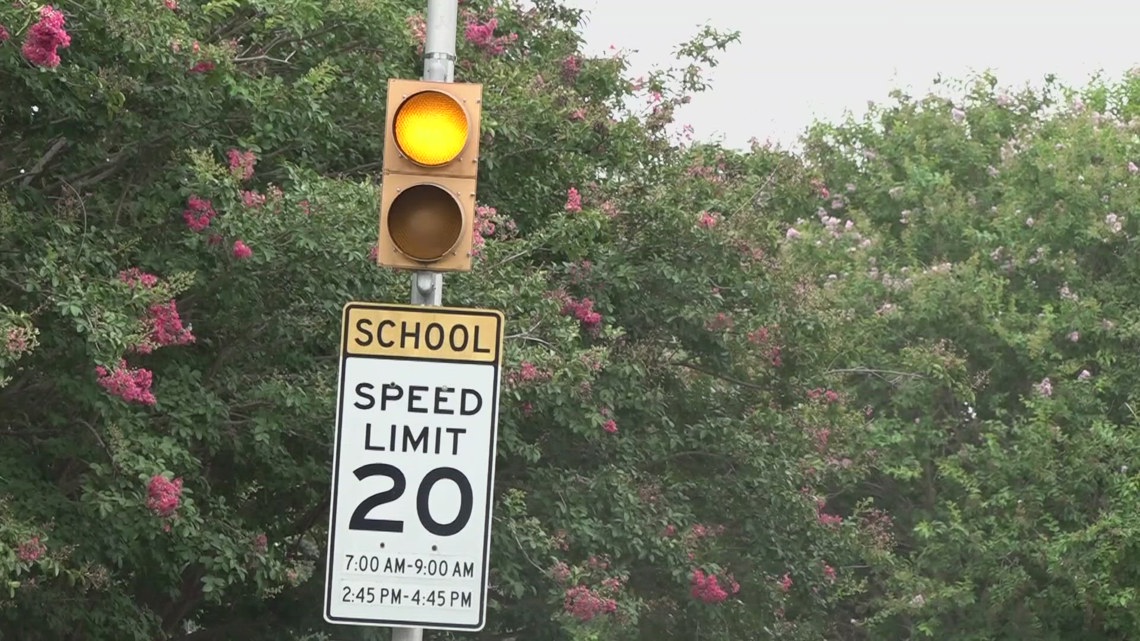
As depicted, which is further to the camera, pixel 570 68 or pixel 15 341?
pixel 570 68

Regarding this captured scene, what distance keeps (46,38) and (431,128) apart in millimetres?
5703

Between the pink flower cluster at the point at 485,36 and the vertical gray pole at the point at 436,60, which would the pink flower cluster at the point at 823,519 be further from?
the vertical gray pole at the point at 436,60

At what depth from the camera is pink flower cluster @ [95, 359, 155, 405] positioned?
12.4 metres

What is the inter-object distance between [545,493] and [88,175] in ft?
16.1

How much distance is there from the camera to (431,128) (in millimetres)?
6289

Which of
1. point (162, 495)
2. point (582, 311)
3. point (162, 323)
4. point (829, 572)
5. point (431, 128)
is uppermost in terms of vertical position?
point (582, 311)

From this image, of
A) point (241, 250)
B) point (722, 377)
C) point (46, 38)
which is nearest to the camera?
point (46, 38)

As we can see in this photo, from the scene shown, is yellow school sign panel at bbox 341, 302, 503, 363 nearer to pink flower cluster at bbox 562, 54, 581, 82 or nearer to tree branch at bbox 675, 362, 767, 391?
pink flower cluster at bbox 562, 54, 581, 82

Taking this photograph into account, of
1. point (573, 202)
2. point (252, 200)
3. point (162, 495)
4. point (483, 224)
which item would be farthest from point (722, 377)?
point (162, 495)

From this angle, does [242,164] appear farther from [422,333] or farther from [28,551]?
[422,333]

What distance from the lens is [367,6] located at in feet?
48.0

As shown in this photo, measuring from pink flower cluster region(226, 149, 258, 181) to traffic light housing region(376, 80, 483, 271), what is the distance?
7.48m

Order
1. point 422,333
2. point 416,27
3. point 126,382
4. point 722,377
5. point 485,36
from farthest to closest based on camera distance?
point 722,377 < point 485,36 < point 416,27 < point 126,382 < point 422,333

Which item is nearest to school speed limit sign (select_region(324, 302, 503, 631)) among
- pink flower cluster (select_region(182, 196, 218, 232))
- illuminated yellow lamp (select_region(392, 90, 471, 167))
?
illuminated yellow lamp (select_region(392, 90, 471, 167))
